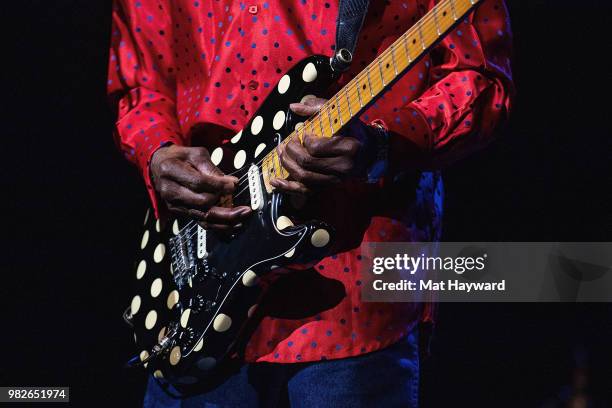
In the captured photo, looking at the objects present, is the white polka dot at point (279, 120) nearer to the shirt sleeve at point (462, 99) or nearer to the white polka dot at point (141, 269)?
the shirt sleeve at point (462, 99)

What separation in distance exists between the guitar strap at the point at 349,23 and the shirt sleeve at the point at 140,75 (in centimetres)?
43

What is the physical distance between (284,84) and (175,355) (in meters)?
0.51

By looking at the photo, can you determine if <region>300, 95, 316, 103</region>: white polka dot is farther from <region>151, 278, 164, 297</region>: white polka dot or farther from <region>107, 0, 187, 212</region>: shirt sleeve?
<region>151, 278, 164, 297</region>: white polka dot

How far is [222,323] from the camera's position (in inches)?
51.8

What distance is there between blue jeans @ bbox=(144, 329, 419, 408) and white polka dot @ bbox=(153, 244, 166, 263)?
11.2 inches

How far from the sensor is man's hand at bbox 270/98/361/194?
3.84ft

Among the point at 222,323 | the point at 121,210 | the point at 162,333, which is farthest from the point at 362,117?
the point at 121,210

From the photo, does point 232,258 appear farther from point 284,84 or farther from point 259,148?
point 284,84

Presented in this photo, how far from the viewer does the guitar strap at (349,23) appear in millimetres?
1264

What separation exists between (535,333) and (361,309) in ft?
3.45

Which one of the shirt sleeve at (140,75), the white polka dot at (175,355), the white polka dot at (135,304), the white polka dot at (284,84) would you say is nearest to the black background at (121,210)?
the shirt sleeve at (140,75)

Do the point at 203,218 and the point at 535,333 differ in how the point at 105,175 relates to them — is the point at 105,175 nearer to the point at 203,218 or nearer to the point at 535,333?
the point at 203,218

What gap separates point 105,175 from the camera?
2.26 meters

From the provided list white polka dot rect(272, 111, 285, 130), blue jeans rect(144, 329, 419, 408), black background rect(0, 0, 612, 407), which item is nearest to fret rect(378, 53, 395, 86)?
white polka dot rect(272, 111, 285, 130)
